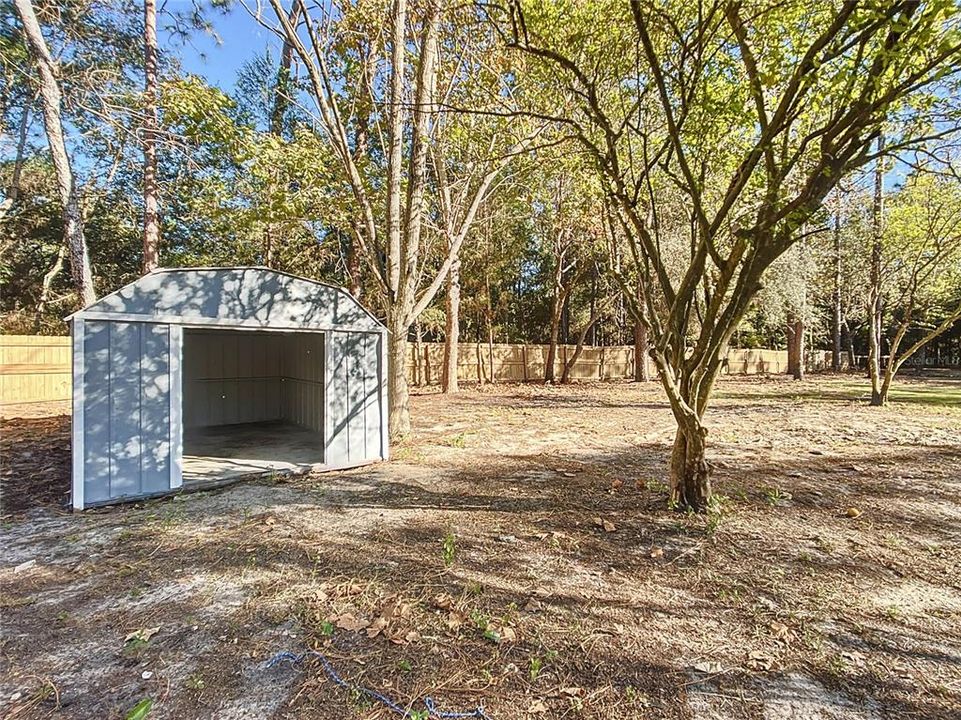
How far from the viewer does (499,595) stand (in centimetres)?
278

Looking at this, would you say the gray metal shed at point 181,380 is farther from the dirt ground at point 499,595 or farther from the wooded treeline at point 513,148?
the wooded treeline at point 513,148

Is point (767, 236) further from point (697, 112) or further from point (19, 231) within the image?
point (19, 231)

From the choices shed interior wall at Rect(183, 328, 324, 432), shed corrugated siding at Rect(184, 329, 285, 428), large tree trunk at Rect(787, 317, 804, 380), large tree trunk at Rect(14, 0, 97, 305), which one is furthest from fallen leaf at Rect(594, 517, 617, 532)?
large tree trunk at Rect(787, 317, 804, 380)

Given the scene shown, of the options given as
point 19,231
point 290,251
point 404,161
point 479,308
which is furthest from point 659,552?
point 19,231

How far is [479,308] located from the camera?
1778cm

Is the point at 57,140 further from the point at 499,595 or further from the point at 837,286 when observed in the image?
the point at 837,286

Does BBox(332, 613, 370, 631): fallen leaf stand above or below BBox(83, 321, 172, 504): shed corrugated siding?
below

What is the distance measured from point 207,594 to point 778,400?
12.6 m

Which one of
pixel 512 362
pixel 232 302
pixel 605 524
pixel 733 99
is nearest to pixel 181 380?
pixel 232 302

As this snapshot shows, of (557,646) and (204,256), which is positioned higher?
(204,256)

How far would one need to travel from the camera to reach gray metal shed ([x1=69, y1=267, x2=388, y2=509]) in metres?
4.21

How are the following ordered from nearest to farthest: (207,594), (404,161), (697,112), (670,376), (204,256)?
(207,594)
(670,376)
(697,112)
(404,161)
(204,256)

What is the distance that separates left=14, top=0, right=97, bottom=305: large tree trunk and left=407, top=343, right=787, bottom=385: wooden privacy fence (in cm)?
794

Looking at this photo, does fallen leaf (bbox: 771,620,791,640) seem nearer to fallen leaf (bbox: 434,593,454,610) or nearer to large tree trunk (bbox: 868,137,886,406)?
fallen leaf (bbox: 434,593,454,610)
